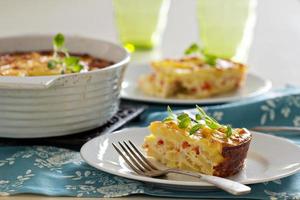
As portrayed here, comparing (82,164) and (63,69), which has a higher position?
(63,69)

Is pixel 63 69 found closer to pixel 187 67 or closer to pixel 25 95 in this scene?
pixel 25 95

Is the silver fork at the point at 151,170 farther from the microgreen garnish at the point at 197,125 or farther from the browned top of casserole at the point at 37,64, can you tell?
the browned top of casserole at the point at 37,64

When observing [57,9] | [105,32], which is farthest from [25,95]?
[57,9]

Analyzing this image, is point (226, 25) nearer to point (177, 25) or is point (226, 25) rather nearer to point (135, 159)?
point (177, 25)

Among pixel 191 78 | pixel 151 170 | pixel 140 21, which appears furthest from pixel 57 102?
pixel 140 21

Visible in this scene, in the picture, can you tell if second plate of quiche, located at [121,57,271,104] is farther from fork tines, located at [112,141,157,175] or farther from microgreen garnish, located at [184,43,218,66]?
fork tines, located at [112,141,157,175]

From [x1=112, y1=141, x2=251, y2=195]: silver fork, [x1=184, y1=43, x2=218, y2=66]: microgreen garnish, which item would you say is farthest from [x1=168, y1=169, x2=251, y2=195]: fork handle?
[x1=184, y1=43, x2=218, y2=66]: microgreen garnish
